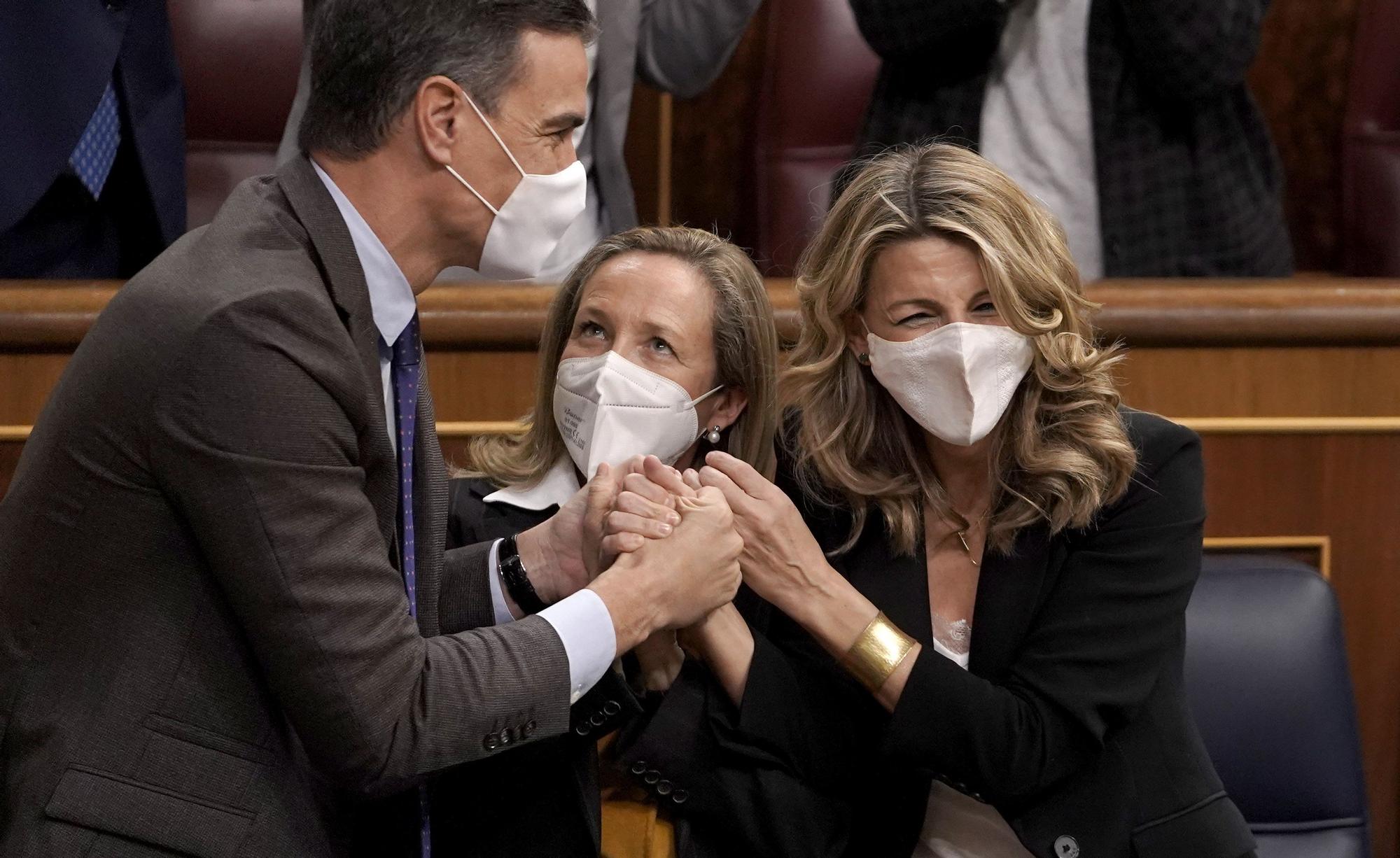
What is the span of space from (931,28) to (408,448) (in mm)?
1096

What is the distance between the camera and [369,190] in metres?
1.43

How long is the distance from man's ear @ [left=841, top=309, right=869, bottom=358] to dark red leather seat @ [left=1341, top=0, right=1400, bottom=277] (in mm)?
1294

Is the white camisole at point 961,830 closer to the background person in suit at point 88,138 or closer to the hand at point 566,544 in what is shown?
the hand at point 566,544

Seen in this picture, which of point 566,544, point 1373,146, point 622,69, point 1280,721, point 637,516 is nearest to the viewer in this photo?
point 637,516

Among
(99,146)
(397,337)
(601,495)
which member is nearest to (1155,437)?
(601,495)

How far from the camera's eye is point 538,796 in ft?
5.13

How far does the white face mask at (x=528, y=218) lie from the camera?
1488 mm

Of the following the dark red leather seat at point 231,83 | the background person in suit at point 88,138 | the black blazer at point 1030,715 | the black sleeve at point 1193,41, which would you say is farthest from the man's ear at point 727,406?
the dark red leather seat at point 231,83

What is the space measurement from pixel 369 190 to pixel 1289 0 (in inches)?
89.1

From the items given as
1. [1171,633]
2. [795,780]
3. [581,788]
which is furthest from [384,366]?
[1171,633]

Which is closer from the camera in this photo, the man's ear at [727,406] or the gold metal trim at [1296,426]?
the man's ear at [727,406]

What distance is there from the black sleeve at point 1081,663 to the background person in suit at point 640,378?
0.28 metres

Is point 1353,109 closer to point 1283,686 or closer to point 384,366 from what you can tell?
point 1283,686

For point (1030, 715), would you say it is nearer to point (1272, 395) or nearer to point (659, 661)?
point (659, 661)
